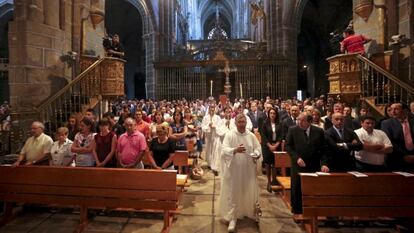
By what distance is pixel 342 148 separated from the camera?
453cm

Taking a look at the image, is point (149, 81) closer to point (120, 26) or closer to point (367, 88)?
point (120, 26)

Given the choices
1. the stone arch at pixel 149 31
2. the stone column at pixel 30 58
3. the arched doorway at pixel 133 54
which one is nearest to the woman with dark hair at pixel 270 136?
the stone column at pixel 30 58

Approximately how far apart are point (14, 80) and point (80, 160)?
4.37 m

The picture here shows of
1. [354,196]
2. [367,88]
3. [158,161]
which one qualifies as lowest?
[354,196]

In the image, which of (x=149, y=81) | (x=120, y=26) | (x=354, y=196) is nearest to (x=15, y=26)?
(x=354, y=196)

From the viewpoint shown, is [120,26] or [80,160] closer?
[80,160]

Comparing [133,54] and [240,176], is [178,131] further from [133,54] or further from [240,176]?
[133,54]

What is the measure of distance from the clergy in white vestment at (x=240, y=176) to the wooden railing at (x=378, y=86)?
4.60m

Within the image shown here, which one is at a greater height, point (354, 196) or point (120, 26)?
point (120, 26)

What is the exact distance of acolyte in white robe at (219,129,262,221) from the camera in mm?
4673

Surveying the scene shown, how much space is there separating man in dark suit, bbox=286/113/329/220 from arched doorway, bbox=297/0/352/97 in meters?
17.1

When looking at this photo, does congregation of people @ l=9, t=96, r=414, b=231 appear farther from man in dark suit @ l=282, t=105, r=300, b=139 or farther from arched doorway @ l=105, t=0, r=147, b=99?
arched doorway @ l=105, t=0, r=147, b=99

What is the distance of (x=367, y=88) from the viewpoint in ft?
26.4

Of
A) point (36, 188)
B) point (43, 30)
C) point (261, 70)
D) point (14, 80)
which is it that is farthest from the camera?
point (261, 70)
